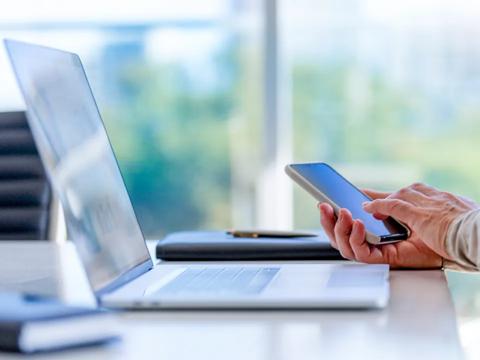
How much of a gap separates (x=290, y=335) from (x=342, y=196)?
0.58 metres

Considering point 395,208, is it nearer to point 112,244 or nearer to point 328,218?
point 328,218

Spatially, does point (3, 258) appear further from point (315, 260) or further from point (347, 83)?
point (347, 83)

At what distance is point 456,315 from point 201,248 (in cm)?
57

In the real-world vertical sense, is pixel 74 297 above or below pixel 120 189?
below

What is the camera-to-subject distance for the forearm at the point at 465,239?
126 cm

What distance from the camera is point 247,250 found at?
4.81ft

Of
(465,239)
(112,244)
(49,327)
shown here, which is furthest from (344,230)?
(49,327)

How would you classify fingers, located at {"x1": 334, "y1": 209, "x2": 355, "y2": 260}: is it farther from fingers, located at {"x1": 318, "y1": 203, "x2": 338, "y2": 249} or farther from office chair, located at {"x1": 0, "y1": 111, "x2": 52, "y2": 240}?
office chair, located at {"x1": 0, "y1": 111, "x2": 52, "y2": 240}

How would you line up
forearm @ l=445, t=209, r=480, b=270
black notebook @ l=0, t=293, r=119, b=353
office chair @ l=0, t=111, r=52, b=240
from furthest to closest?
office chair @ l=0, t=111, r=52, b=240
forearm @ l=445, t=209, r=480, b=270
black notebook @ l=0, t=293, r=119, b=353

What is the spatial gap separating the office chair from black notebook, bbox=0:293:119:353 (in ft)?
4.55

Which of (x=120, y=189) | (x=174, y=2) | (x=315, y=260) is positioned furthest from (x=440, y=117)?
(x=120, y=189)

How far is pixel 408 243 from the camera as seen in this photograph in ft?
4.46

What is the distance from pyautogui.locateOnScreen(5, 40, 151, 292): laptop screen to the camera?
0.99 metres

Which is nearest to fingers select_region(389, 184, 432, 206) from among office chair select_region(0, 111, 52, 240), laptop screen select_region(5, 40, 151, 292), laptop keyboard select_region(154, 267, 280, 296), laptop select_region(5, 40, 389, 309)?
laptop select_region(5, 40, 389, 309)
